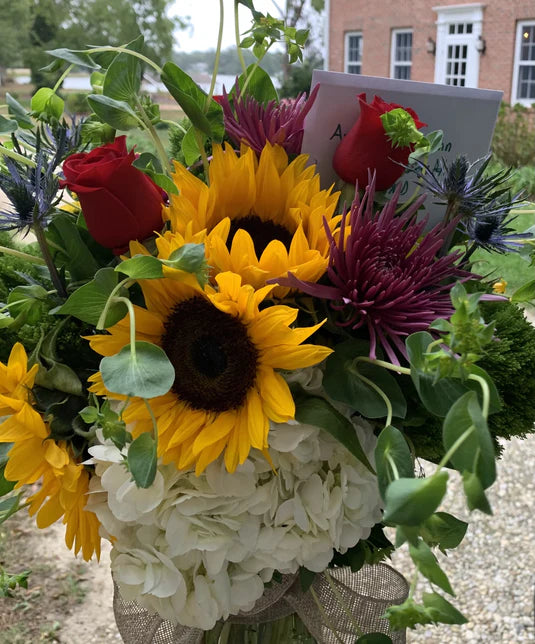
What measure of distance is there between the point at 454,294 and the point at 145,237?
0.70ft

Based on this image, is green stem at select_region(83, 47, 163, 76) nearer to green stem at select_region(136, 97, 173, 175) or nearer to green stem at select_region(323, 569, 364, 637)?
green stem at select_region(136, 97, 173, 175)

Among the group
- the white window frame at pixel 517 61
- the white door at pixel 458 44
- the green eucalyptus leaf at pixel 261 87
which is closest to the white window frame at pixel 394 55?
the white door at pixel 458 44

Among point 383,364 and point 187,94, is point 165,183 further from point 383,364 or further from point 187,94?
point 383,364

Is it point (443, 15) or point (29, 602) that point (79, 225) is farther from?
point (443, 15)

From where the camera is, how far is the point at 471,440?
282 millimetres

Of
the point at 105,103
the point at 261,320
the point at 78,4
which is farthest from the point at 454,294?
the point at 78,4

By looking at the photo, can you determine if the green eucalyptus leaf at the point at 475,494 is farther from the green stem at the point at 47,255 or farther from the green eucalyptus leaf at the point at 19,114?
the green eucalyptus leaf at the point at 19,114

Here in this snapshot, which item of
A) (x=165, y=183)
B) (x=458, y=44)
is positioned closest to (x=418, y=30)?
(x=458, y=44)

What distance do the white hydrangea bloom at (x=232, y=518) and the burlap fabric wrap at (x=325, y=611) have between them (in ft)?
0.34

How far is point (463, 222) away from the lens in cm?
48

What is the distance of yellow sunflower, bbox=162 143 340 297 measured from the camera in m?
0.40

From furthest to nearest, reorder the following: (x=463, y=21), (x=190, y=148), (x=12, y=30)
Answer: (x=12, y=30)
(x=463, y=21)
(x=190, y=148)

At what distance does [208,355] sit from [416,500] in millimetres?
197

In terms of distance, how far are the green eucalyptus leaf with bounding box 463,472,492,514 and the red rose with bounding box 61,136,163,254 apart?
0.25m
